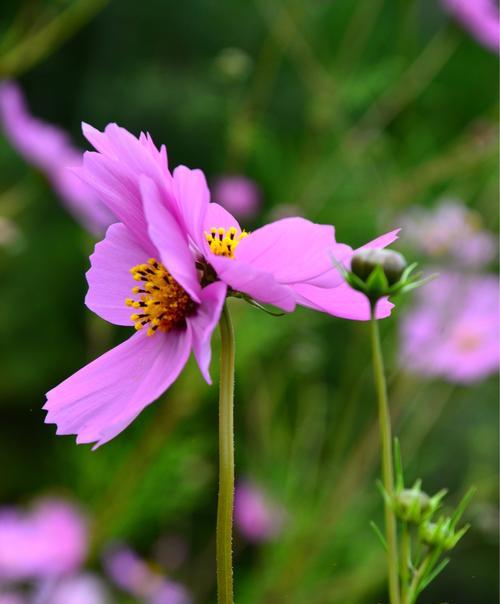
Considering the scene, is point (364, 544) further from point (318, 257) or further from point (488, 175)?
point (318, 257)

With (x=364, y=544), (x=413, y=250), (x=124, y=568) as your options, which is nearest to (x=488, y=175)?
(x=413, y=250)

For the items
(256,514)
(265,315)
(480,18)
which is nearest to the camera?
(480,18)

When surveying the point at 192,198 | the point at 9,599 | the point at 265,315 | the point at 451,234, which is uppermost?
the point at 451,234

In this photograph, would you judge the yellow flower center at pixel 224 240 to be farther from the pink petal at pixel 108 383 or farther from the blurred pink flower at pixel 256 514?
the blurred pink flower at pixel 256 514

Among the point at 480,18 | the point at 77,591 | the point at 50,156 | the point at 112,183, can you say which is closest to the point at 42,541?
the point at 77,591

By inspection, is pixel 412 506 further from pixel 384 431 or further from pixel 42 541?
pixel 42 541

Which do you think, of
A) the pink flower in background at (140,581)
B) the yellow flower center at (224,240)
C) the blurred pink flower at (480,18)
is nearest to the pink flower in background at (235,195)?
the blurred pink flower at (480,18)

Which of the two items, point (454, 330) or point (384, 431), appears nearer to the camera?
point (384, 431)
